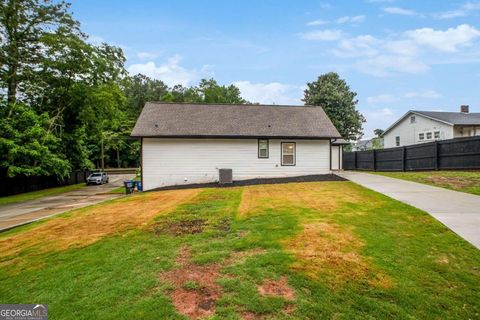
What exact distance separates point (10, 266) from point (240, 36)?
1812 centimetres

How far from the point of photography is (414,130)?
2841 cm

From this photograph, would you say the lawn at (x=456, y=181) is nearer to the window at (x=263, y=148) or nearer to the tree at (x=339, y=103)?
the window at (x=263, y=148)

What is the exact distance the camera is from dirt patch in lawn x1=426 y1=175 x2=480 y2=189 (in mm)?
10137

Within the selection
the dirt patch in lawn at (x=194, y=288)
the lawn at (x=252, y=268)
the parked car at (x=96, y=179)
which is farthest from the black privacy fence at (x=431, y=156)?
the parked car at (x=96, y=179)

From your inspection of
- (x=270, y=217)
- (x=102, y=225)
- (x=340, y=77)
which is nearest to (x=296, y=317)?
(x=270, y=217)

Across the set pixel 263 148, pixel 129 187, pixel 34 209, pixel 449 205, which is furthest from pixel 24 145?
pixel 449 205

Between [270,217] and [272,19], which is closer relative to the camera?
[270,217]

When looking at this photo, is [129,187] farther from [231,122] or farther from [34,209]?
[231,122]

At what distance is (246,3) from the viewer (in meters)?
15.7

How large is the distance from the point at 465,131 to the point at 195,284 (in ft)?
102

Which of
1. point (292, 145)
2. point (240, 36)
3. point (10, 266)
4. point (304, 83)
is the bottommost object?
point (10, 266)

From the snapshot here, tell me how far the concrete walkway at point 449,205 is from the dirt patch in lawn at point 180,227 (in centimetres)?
540

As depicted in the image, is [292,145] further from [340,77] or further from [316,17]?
[340,77]

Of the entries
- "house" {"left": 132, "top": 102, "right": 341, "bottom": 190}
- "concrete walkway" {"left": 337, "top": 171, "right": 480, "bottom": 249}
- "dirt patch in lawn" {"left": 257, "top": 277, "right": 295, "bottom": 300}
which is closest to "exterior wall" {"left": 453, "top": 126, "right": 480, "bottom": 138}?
"house" {"left": 132, "top": 102, "right": 341, "bottom": 190}
